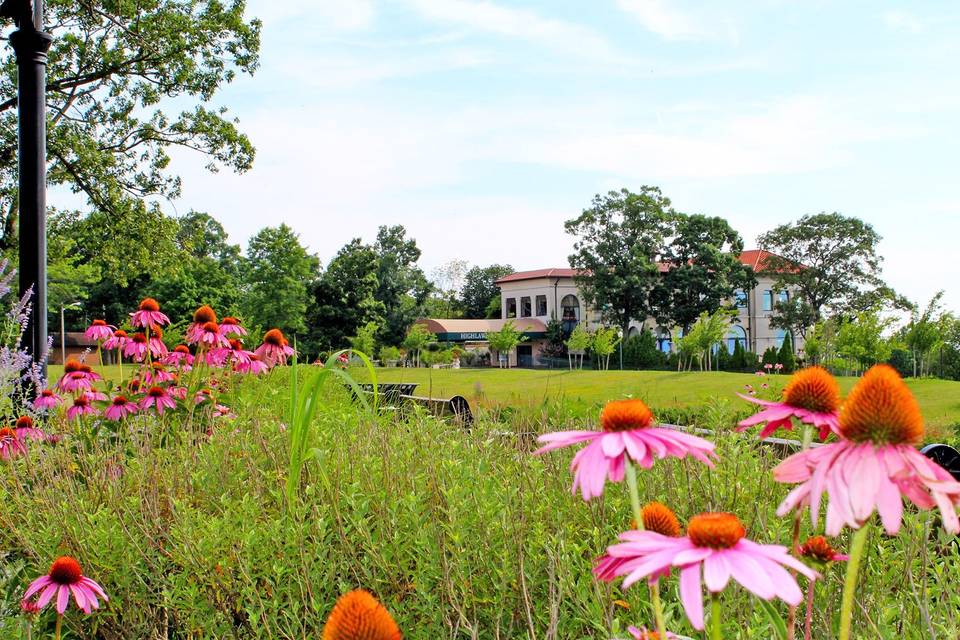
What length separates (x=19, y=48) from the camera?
5719 mm

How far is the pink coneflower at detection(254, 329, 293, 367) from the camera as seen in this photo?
4.81m

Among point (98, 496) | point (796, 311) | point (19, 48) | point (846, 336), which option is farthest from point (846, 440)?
point (796, 311)

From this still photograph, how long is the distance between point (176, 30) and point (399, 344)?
38904 mm

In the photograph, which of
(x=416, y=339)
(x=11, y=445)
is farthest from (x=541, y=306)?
(x=11, y=445)

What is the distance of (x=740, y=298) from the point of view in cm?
5388

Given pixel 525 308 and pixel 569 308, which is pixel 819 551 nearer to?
pixel 569 308

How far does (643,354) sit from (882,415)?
45.6 m

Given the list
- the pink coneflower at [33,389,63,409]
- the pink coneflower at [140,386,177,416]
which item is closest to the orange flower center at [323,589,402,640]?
the pink coneflower at [140,386,177,416]

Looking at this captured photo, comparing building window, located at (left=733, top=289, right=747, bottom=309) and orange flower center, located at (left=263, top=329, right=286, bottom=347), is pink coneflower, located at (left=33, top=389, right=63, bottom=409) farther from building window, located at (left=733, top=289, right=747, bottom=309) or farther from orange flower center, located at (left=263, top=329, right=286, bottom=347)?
building window, located at (left=733, top=289, right=747, bottom=309)

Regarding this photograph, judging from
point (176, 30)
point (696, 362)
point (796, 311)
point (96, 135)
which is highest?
point (176, 30)

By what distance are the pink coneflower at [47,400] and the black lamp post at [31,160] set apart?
3.61 feet

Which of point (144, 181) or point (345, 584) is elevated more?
point (144, 181)

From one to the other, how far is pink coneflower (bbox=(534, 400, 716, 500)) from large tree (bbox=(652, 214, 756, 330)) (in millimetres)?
48338

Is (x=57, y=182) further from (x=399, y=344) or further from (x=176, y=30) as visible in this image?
(x=399, y=344)
